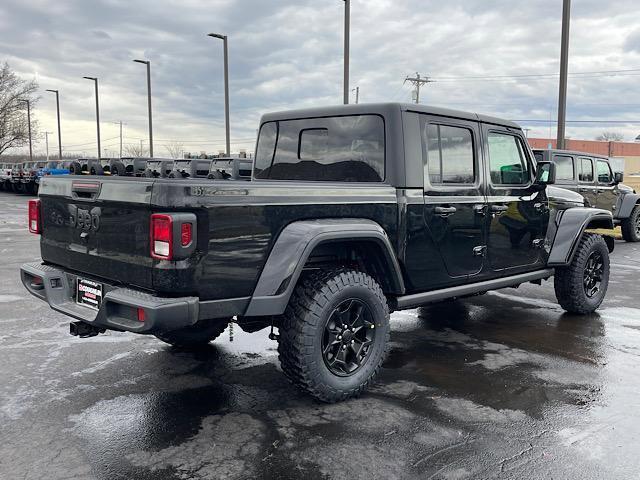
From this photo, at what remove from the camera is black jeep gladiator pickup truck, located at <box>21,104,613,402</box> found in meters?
3.25

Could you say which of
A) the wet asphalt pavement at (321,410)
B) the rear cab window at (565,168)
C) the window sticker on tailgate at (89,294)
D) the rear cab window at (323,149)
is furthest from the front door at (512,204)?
the rear cab window at (565,168)

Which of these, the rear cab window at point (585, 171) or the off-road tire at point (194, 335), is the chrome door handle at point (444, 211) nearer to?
the off-road tire at point (194, 335)

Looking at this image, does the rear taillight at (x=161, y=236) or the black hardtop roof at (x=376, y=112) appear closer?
the rear taillight at (x=161, y=236)

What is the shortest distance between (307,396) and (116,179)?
6.20 feet

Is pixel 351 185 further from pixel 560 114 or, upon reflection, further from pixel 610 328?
pixel 560 114

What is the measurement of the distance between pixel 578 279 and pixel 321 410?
364 cm

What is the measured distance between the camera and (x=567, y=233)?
19.5ft

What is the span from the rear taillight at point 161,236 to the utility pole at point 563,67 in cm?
1297

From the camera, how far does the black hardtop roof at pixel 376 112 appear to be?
14.4ft

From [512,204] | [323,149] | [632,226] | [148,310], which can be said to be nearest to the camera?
[148,310]

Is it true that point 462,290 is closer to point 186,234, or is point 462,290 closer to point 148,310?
point 186,234

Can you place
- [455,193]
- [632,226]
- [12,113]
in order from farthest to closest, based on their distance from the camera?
[12,113]
[632,226]
[455,193]

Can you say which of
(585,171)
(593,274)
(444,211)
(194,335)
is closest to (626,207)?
(585,171)

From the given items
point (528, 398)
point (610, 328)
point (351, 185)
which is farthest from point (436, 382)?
point (610, 328)
